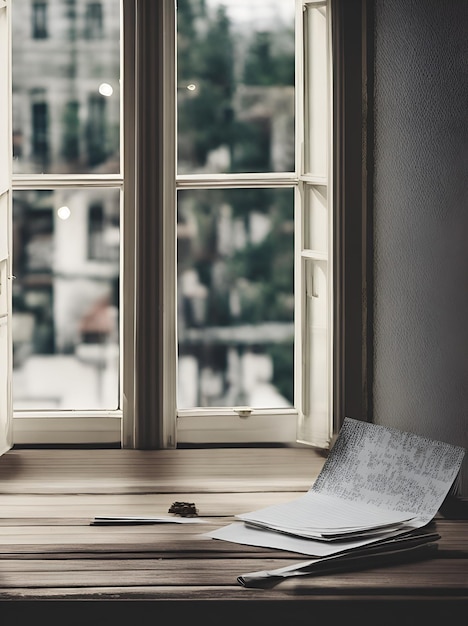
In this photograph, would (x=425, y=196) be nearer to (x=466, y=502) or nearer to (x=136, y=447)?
(x=466, y=502)

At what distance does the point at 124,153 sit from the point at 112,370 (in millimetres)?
720

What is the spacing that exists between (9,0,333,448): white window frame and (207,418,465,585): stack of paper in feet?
2.20

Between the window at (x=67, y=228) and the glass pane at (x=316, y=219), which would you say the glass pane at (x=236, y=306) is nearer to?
the glass pane at (x=316, y=219)

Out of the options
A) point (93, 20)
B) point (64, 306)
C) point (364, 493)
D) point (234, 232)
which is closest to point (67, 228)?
point (64, 306)

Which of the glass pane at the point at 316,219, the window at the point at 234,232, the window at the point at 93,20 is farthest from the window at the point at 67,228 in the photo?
the glass pane at the point at 316,219

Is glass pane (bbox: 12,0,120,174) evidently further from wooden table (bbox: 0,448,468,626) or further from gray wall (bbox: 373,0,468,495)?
wooden table (bbox: 0,448,468,626)

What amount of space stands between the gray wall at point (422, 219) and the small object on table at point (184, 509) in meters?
0.67

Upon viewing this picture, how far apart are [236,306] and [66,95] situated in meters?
0.90

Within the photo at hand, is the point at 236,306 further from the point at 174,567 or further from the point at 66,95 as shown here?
the point at 174,567

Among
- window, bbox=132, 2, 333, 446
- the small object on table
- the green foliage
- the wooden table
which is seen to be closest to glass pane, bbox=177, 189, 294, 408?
window, bbox=132, 2, 333, 446

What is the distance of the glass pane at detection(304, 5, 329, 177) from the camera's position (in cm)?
277

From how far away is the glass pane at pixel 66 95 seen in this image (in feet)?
9.51

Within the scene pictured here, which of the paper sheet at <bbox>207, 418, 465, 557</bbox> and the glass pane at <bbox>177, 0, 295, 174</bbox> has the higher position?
the glass pane at <bbox>177, 0, 295, 174</bbox>

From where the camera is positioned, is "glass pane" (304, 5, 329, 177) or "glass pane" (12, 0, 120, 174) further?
"glass pane" (12, 0, 120, 174)
